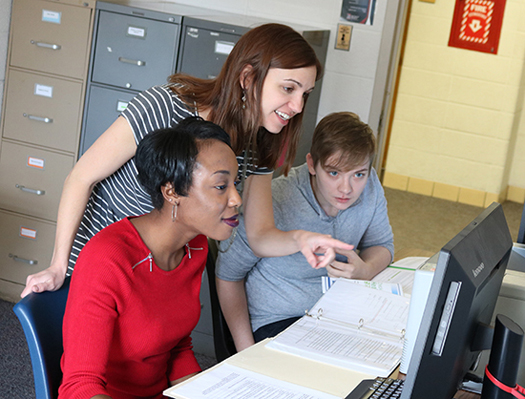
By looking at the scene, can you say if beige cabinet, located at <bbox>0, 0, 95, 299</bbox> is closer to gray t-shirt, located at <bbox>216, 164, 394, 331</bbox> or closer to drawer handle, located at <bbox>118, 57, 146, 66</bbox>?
drawer handle, located at <bbox>118, 57, 146, 66</bbox>

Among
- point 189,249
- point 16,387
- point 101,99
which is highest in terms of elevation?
point 101,99

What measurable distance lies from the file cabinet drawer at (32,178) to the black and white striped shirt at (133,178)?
4.50ft

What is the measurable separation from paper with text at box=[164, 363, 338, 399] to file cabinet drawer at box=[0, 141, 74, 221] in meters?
2.00

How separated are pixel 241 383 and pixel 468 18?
16.8ft

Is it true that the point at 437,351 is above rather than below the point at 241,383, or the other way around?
above

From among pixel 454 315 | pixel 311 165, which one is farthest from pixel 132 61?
pixel 454 315

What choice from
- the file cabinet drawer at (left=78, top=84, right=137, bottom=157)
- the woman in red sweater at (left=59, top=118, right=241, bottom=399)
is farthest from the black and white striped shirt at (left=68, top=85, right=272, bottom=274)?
the file cabinet drawer at (left=78, top=84, right=137, bottom=157)

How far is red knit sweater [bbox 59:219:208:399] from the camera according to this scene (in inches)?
45.6

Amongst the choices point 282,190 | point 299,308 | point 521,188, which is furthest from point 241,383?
point 521,188

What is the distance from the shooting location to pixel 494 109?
5609 millimetres

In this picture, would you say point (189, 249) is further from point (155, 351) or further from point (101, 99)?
point (101, 99)

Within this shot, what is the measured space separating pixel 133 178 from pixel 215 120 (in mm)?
252

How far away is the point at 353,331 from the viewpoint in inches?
59.0

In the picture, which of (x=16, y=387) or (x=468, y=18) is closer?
(x=16, y=387)
